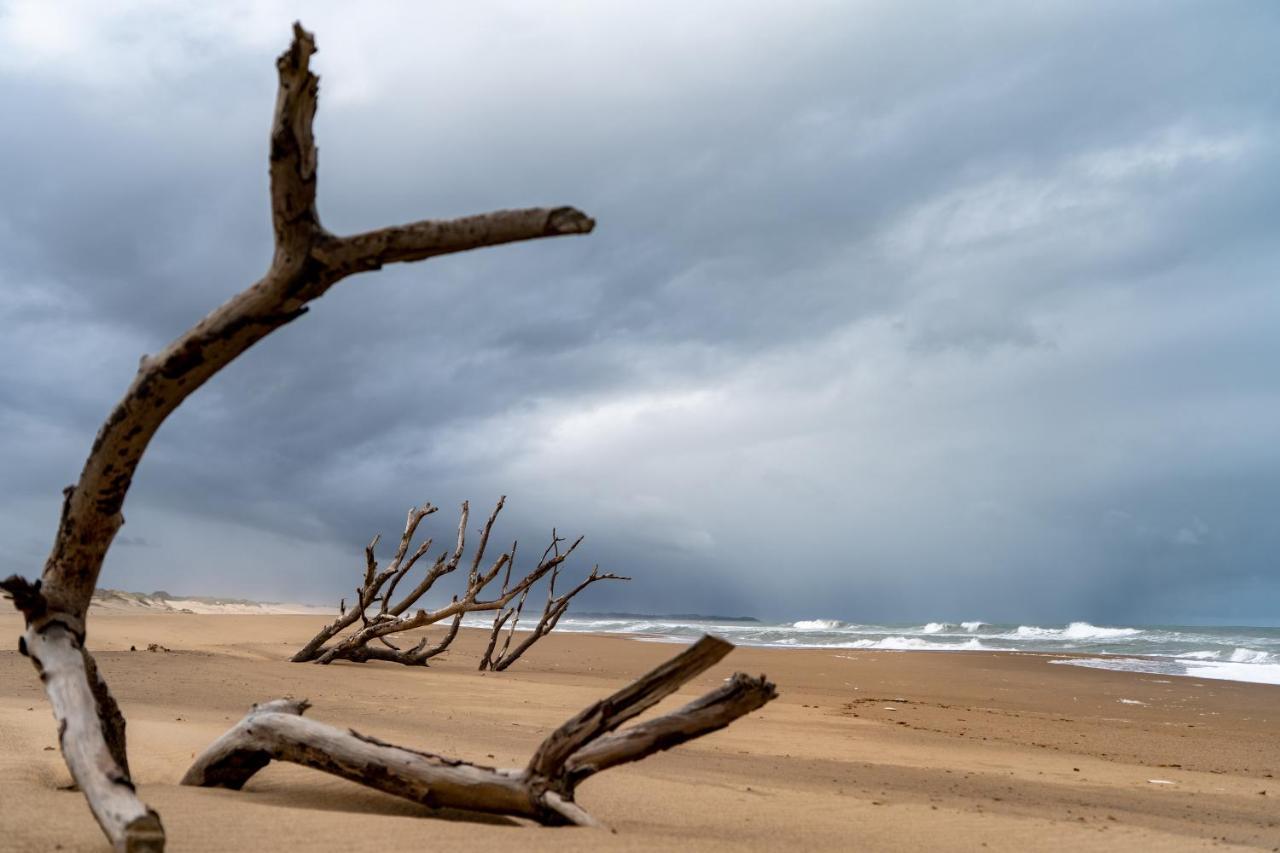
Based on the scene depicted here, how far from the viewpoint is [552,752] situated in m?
4.08

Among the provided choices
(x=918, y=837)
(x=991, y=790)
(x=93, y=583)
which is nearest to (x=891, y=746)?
(x=991, y=790)

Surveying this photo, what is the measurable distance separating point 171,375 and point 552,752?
2.23 meters

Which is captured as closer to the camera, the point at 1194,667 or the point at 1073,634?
the point at 1194,667

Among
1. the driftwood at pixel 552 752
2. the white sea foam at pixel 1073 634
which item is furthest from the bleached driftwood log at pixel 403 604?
the white sea foam at pixel 1073 634

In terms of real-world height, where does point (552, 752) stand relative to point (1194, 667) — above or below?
above

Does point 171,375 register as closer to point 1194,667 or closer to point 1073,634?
point 1194,667

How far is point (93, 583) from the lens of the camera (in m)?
4.03

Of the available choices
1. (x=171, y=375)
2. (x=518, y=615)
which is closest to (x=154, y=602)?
(x=518, y=615)

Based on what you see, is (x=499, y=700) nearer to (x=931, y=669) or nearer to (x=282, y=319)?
(x=282, y=319)

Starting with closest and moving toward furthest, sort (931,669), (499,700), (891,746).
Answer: (891,746) < (499,700) < (931,669)

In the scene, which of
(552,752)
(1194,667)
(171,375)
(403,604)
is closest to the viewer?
(171,375)

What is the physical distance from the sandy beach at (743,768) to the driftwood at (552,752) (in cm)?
14

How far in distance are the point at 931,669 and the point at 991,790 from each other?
16.6 m

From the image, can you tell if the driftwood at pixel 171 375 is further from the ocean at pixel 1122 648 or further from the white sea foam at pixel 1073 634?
the white sea foam at pixel 1073 634
